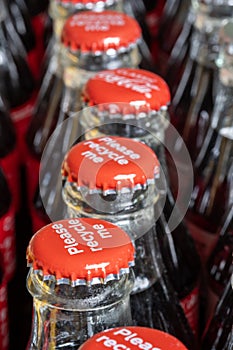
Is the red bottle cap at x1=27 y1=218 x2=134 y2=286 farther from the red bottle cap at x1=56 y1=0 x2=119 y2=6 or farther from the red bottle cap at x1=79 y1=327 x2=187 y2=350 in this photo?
the red bottle cap at x1=56 y1=0 x2=119 y2=6


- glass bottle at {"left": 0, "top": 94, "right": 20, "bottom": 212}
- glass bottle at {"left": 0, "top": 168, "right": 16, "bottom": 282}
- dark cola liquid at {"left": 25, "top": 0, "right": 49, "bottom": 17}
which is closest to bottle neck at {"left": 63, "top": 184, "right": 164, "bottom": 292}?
glass bottle at {"left": 0, "top": 168, "right": 16, "bottom": 282}

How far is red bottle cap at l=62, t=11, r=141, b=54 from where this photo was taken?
958 millimetres

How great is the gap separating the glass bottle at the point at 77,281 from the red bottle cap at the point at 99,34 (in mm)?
355

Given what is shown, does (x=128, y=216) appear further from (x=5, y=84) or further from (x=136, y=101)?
(x=5, y=84)

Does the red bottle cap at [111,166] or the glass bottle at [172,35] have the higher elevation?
the red bottle cap at [111,166]

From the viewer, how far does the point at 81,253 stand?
0.64 metres

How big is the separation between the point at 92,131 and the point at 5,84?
1.65ft

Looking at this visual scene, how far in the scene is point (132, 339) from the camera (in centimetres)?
60

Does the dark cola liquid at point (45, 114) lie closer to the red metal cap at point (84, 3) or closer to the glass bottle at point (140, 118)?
the red metal cap at point (84, 3)

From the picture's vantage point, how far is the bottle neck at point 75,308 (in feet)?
2.09

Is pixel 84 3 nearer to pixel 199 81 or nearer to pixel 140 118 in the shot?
pixel 199 81

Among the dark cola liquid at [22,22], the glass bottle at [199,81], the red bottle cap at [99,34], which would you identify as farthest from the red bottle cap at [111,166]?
the dark cola liquid at [22,22]

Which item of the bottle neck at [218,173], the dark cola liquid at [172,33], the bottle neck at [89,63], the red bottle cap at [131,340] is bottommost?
the dark cola liquid at [172,33]

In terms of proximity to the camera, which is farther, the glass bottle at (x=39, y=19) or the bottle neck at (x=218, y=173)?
the glass bottle at (x=39, y=19)
